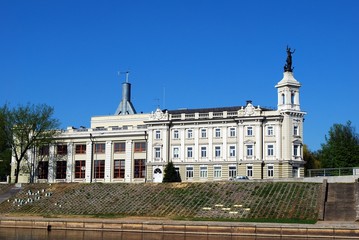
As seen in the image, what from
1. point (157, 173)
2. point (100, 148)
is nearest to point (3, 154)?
point (100, 148)

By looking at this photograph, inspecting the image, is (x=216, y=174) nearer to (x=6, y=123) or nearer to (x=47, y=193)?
(x=47, y=193)

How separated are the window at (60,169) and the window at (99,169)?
5961 millimetres

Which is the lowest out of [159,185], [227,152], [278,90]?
[159,185]

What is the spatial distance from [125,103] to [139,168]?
23.2m

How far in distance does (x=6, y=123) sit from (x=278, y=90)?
4281 cm

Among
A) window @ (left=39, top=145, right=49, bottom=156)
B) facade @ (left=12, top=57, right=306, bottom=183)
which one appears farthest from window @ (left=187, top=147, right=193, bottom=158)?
window @ (left=39, top=145, right=49, bottom=156)

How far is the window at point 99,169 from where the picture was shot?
321 ft

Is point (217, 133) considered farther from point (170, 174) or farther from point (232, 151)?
point (170, 174)

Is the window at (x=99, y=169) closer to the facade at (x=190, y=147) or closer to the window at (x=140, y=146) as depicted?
the facade at (x=190, y=147)

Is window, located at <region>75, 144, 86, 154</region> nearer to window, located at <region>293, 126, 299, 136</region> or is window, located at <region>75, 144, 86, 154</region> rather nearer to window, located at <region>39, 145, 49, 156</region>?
window, located at <region>39, 145, 49, 156</region>

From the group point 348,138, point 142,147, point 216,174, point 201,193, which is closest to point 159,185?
point 201,193

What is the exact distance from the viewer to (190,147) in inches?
3561

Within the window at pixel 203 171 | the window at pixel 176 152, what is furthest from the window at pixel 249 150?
the window at pixel 176 152

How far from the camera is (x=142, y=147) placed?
313 feet
